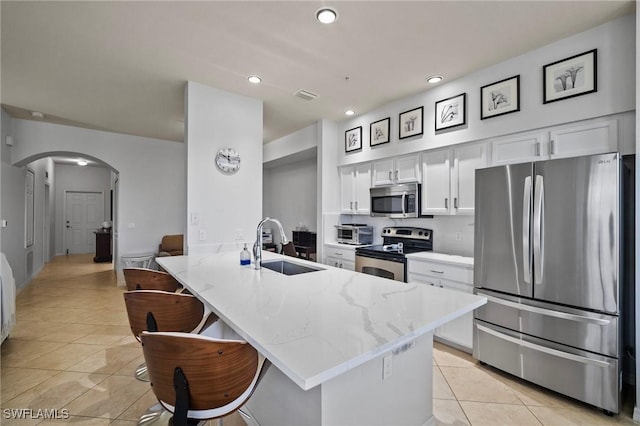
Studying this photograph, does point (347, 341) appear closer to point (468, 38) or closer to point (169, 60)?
point (468, 38)

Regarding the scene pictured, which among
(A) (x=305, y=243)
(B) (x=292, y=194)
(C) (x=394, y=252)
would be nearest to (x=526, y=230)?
(C) (x=394, y=252)

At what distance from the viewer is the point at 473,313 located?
8.80 ft

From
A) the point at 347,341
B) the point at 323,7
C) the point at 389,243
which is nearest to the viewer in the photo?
the point at 347,341

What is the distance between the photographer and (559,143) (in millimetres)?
2475

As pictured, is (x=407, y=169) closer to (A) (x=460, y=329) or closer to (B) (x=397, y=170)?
(B) (x=397, y=170)

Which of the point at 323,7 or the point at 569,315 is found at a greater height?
the point at 323,7

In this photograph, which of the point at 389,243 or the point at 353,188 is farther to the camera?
the point at 353,188

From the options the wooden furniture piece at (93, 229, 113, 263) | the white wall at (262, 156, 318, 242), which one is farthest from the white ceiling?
the wooden furniture piece at (93, 229, 113, 263)

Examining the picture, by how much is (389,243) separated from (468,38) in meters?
2.53

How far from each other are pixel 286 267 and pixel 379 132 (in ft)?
7.81

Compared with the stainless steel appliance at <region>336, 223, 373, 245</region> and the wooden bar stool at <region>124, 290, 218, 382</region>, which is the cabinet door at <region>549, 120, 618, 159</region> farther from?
the wooden bar stool at <region>124, 290, 218, 382</region>

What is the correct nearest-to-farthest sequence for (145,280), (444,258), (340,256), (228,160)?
(145,280) < (444,258) < (228,160) < (340,256)

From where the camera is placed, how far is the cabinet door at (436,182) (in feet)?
10.8

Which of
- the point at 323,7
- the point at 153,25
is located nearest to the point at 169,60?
the point at 153,25
